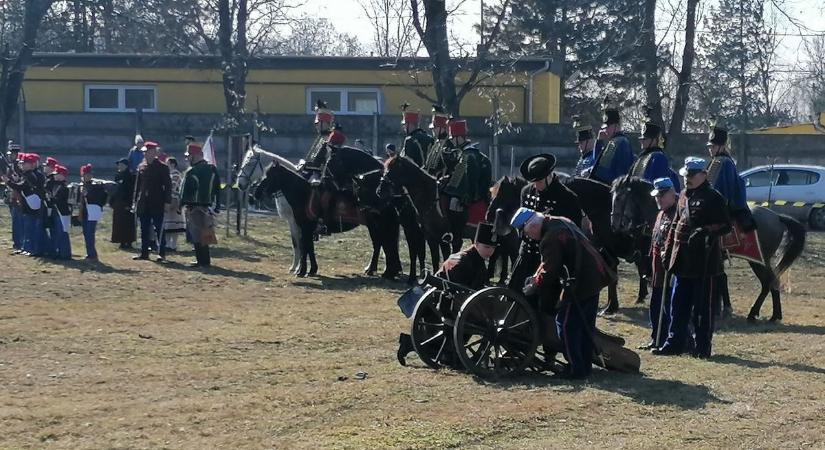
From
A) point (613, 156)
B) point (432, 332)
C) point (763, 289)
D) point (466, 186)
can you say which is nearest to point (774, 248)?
point (763, 289)

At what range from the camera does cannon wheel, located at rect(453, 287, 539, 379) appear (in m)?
10.8

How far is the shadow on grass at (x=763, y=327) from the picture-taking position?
14578mm

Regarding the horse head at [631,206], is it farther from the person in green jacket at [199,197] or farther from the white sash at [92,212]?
the white sash at [92,212]

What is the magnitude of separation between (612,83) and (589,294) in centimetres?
3916

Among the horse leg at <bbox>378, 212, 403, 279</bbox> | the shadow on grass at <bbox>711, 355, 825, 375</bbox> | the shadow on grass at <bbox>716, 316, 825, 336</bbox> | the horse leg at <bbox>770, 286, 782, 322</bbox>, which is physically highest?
the horse leg at <bbox>378, 212, 403, 279</bbox>

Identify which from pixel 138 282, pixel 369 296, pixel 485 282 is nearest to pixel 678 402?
pixel 485 282

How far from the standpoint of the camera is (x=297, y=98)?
127 feet

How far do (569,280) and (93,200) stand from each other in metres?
12.1

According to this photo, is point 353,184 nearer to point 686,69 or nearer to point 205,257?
point 205,257

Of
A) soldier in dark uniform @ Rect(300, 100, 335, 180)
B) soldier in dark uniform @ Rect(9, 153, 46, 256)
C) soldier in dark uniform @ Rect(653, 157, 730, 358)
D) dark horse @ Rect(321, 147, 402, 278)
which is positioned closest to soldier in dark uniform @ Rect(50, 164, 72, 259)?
soldier in dark uniform @ Rect(9, 153, 46, 256)

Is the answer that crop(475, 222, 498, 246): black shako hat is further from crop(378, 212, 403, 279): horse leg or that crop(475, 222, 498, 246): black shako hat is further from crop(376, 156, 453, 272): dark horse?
crop(378, 212, 403, 279): horse leg

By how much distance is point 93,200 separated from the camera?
21.1 meters

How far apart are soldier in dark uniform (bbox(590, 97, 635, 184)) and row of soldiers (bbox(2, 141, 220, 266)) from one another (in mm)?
6827

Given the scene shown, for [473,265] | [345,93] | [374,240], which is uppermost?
[345,93]
